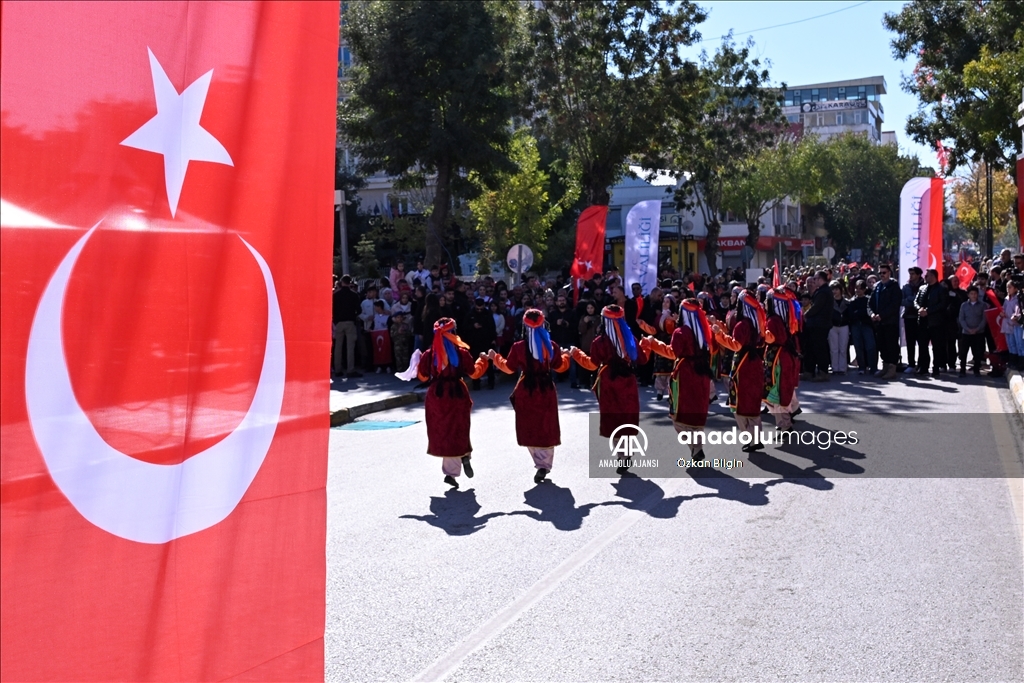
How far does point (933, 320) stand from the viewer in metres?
18.4

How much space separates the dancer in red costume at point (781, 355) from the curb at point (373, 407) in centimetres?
587

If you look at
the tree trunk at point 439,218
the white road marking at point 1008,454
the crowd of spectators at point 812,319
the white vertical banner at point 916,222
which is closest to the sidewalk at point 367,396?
the crowd of spectators at point 812,319

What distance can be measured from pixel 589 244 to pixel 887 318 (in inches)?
292

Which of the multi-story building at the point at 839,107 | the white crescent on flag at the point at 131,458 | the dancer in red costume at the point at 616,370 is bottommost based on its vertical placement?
the dancer in red costume at the point at 616,370

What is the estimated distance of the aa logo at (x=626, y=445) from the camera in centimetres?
1102

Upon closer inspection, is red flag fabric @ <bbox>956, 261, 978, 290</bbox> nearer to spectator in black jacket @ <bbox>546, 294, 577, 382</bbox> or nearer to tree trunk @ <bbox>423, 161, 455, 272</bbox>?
spectator in black jacket @ <bbox>546, 294, 577, 382</bbox>

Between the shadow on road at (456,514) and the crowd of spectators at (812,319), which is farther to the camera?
the crowd of spectators at (812,319)

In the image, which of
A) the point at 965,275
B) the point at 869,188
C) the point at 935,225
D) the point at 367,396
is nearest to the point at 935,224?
the point at 935,225

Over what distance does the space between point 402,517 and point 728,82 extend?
3386 cm

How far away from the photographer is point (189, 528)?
2.26m

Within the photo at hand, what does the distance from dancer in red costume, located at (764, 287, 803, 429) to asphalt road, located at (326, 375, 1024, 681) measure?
234cm

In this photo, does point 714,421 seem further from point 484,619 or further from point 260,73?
point 260,73

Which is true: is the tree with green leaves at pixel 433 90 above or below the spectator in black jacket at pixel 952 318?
above

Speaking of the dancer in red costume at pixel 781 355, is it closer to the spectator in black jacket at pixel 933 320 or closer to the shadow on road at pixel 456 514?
the shadow on road at pixel 456 514
